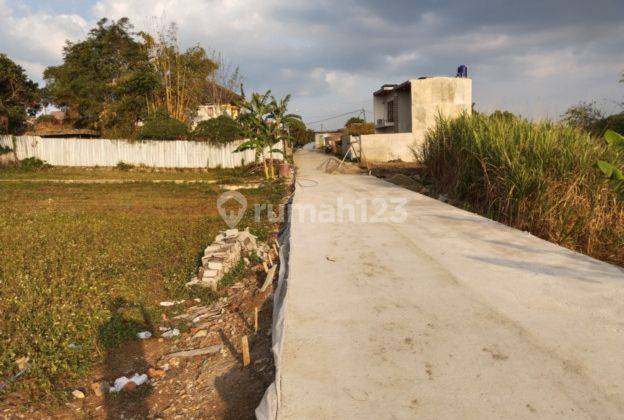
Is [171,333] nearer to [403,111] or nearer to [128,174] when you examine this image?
[128,174]

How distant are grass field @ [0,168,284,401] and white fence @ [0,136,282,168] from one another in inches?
420

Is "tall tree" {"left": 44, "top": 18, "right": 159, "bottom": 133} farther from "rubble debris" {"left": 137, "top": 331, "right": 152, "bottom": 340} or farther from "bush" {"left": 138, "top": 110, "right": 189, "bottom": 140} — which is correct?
"rubble debris" {"left": 137, "top": 331, "right": 152, "bottom": 340}

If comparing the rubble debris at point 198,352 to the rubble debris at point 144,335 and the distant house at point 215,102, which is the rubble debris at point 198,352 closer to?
the rubble debris at point 144,335

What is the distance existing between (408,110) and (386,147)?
27.2 ft

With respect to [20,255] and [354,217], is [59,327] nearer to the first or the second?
[20,255]

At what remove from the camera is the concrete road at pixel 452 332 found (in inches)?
92.2

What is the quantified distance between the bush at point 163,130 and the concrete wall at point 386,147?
9.37 metres

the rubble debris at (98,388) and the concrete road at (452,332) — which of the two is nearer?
the concrete road at (452,332)

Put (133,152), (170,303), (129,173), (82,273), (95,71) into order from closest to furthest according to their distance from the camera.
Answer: (170,303)
(82,273)
(129,173)
(133,152)
(95,71)

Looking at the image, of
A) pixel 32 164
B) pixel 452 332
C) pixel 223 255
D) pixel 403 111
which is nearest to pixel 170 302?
pixel 223 255

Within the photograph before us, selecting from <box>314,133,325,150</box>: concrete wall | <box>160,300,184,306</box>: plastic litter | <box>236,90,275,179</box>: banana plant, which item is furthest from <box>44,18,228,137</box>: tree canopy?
<box>314,133,325,150</box>: concrete wall

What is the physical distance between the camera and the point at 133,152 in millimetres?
22609

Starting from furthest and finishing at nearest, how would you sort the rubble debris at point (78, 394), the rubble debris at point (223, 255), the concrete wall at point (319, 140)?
the concrete wall at point (319, 140)
the rubble debris at point (223, 255)
the rubble debris at point (78, 394)

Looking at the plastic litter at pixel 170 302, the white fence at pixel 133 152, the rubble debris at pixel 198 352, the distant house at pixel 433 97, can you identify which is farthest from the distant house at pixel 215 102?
the rubble debris at pixel 198 352
